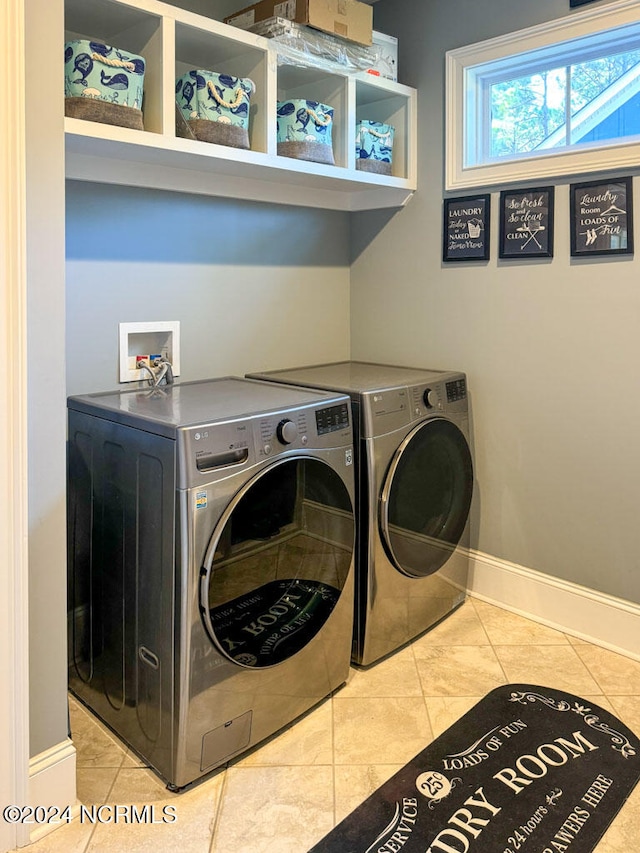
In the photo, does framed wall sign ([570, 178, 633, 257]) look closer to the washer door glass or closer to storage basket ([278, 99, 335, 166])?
storage basket ([278, 99, 335, 166])

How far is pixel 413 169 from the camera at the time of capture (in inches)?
112

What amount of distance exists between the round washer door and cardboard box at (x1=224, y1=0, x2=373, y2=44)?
4.38ft

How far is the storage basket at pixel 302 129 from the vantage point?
7.73 ft

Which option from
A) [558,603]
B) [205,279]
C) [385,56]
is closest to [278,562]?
[205,279]

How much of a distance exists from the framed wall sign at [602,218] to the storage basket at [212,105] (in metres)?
1.16

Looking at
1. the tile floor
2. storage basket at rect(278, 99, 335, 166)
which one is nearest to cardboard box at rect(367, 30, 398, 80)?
storage basket at rect(278, 99, 335, 166)

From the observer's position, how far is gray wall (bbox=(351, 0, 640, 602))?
243 cm

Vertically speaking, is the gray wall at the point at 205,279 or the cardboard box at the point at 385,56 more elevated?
the cardboard box at the point at 385,56

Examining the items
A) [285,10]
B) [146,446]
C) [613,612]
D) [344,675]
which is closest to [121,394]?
[146,446]

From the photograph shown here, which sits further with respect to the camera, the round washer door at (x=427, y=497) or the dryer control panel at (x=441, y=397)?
the dryer control panel at (x=441, y=397)

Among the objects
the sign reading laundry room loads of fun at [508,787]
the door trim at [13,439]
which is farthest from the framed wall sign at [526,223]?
the door trim at [13,439]

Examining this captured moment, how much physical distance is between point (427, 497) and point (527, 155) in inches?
50.1

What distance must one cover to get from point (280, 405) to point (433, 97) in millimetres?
1559

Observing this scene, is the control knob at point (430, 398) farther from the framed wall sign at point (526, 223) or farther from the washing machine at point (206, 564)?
the framed wall sign at point (526, 223)
